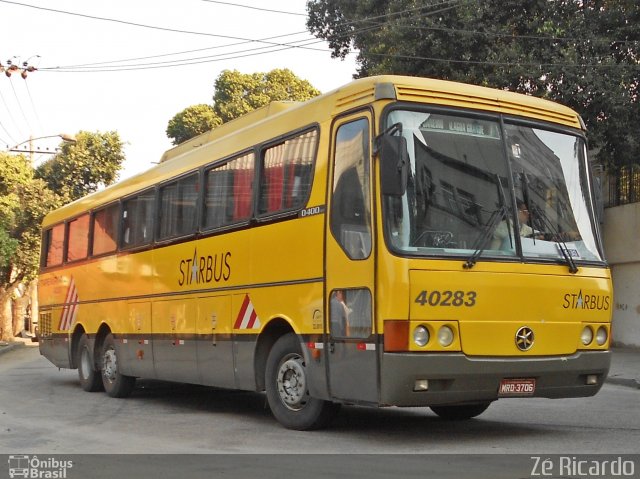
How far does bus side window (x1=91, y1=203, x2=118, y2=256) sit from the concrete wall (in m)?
14.5

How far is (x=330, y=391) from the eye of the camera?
8.32 meters

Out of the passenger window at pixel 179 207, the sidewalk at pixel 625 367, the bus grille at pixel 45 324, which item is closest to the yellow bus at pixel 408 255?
the passenger window at pixel 179 207

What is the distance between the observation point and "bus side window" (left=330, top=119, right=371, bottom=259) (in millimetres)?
8055

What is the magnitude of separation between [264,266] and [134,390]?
633cm

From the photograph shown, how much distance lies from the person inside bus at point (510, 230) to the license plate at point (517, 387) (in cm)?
122

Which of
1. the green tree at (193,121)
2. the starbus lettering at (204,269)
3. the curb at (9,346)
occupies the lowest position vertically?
the curb at (9,346)

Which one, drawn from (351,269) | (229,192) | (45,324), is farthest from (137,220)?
(351,269)

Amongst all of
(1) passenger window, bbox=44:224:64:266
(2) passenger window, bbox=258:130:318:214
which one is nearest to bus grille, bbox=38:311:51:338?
(1) passenger window, bbox=44:224:64:266

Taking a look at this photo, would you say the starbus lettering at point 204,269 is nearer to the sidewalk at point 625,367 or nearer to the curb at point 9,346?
the sidewalk at point 625,367

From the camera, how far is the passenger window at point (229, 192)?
400 inches

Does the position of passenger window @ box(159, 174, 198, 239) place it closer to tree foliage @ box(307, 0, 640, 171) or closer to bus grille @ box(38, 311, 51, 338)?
bus grille @ box(38, 311, 51, 338)

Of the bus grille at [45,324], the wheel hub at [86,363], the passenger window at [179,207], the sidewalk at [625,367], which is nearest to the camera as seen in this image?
the passenger window at [179,207]

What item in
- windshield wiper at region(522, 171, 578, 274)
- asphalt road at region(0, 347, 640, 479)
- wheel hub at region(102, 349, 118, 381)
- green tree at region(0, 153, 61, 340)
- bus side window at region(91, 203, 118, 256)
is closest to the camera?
asphalt road at region(0, 347, 640, 479)

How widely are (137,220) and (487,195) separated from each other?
674cm
